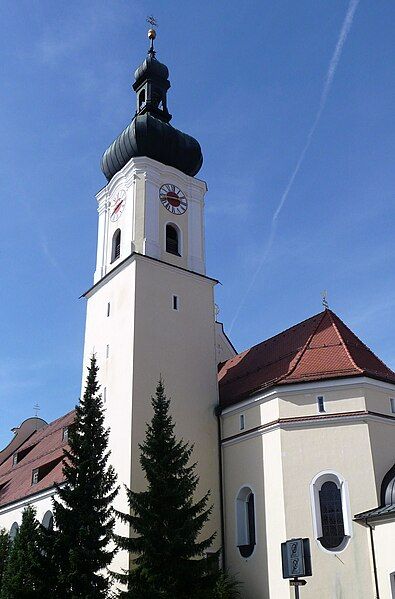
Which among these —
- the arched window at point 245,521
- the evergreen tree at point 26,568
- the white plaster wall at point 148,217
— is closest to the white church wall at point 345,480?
the arched window at point 245,521

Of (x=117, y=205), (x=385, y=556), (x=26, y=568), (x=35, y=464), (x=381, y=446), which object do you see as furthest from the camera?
(x=35, y=464)

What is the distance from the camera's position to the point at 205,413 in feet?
71.8

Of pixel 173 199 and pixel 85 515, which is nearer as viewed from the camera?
pixel 85 515

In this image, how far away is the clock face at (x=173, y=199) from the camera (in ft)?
81.4

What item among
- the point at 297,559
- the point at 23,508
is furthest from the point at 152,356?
the point at 297,559

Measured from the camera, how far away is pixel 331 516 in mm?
17562

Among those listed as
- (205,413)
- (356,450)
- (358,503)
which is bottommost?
(358,503)

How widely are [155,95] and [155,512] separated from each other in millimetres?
18503

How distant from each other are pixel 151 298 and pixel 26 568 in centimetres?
906

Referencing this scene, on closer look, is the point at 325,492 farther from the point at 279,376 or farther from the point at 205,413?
the point at 205,413

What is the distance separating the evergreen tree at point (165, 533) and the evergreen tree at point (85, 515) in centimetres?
72

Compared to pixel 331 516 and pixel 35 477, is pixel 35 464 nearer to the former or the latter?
pixel 35 477

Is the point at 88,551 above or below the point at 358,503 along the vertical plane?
below

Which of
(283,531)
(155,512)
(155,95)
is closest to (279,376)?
(283,531)
